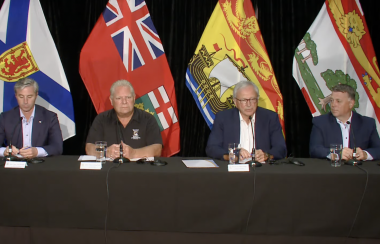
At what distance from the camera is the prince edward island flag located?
348 centimetres

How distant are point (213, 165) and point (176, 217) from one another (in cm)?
41

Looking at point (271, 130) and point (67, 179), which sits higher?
point (271, 130)

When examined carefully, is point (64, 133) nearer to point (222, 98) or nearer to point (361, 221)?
point (222, 98)

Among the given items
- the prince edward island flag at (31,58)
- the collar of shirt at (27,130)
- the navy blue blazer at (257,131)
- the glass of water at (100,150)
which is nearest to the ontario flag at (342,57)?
the navy blue blazer at (257,131)

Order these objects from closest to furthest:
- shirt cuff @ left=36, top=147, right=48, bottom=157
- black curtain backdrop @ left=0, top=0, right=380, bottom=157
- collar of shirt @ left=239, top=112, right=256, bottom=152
Result: shirt cuff @ left=36, top=147, right=48, bottom=157
collar of shirt @ left=239, top=112, right=256, bottom=152
black curtain backdrop @ left=0, top=0, right=380, bottom=157

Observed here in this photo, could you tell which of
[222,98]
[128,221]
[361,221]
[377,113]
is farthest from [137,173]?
[377,113]

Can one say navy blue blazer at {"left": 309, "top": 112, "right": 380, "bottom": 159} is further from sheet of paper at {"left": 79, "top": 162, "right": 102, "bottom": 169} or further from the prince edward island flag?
the prince edward island flag

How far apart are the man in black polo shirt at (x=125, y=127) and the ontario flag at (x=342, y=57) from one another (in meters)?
1.73

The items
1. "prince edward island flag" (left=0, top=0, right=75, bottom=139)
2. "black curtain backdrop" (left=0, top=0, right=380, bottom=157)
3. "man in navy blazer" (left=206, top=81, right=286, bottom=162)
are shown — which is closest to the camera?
"man in navy blazer" (left=206, top=81, right=286, bottom=162)

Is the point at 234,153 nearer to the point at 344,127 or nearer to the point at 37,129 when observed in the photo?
the point at 344,127

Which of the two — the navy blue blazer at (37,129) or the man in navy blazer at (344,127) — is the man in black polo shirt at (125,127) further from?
the man in navy blazer at (344,127)

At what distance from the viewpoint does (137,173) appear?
2008mm

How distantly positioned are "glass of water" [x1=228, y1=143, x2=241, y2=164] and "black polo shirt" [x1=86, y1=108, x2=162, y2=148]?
0.82 metres

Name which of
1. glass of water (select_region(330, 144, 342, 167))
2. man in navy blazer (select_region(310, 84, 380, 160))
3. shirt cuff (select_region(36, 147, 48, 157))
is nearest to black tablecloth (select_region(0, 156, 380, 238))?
glass of water (select_region(330, 144, 342, 167))
